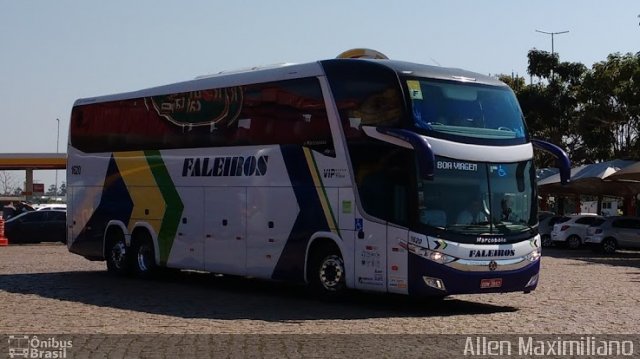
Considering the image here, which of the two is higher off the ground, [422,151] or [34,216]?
[422,151]

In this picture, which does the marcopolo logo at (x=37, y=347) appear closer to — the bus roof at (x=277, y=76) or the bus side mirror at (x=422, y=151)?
the bus side mirror at (x=422, y=151)

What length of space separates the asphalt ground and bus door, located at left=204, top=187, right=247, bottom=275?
56cm

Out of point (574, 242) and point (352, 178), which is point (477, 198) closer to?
point (352, 178)

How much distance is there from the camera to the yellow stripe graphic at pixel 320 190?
15922 mm

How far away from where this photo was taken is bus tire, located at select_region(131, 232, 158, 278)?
814 inches

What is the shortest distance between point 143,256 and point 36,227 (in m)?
18.0

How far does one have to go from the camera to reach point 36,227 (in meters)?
37.4

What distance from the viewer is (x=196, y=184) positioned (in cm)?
1914

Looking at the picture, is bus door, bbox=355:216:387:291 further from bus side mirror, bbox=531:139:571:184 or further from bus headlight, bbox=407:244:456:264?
bus side mirror, bbox=531:139:571:184

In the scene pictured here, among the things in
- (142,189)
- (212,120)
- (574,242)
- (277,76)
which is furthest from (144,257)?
(574,242)

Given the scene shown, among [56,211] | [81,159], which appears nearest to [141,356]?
[81,159]

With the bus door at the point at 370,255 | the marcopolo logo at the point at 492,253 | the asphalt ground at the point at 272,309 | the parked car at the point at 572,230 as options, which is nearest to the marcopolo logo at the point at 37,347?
the asphalt ground at the point at 272,309

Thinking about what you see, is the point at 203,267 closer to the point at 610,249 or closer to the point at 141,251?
the point at 141,251

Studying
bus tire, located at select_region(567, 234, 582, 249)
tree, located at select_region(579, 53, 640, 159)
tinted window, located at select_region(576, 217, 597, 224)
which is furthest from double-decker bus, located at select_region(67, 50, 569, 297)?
tree, located at select_region(579, 53, 640, 159)
